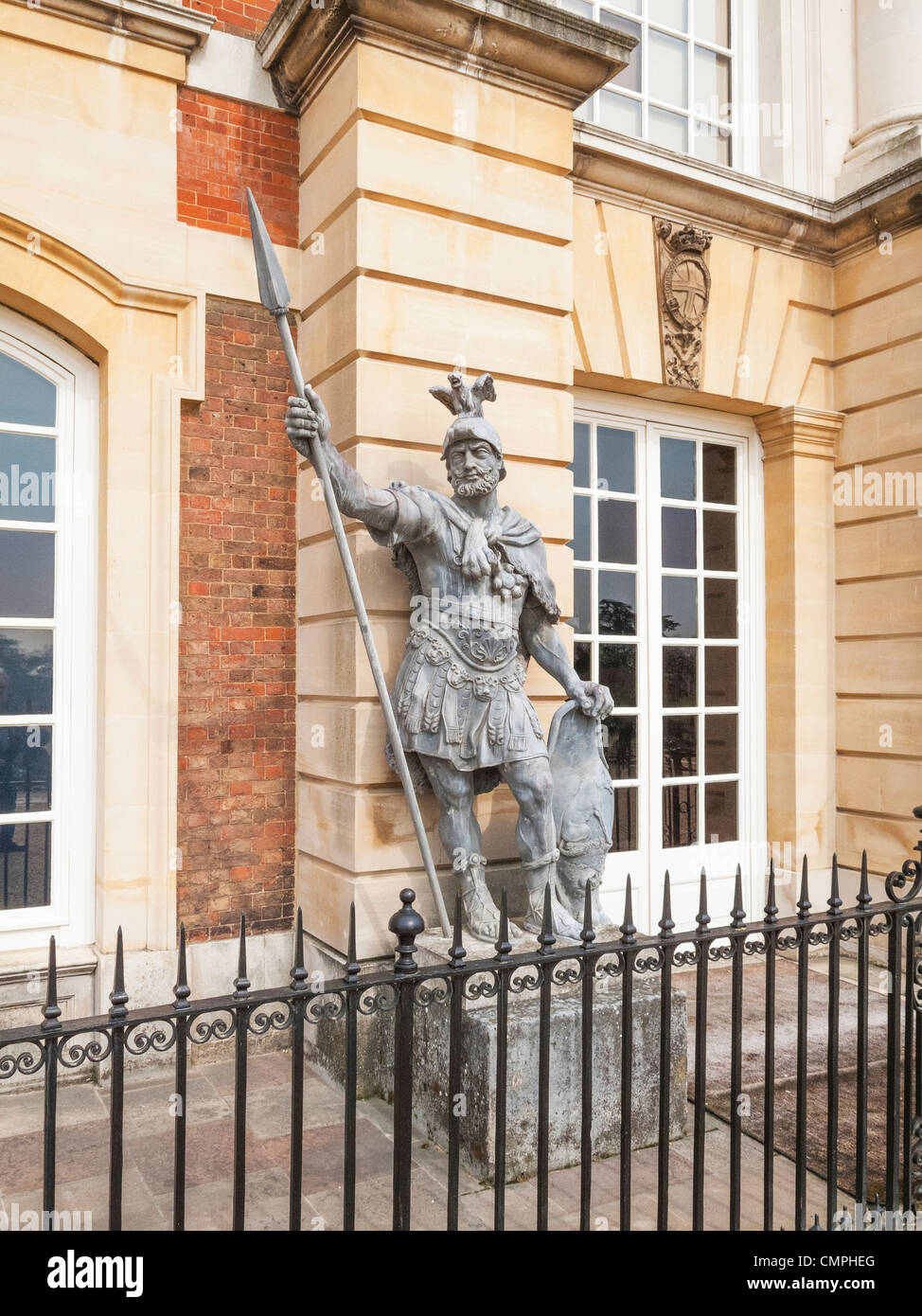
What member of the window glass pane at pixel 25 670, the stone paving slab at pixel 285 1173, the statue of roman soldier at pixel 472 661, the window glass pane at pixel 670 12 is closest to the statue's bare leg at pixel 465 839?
the statue of roman soldier at pixel 472 661

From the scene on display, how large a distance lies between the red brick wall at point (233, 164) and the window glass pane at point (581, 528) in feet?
7.77

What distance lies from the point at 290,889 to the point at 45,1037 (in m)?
3.15

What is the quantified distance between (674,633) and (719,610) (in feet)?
1.61

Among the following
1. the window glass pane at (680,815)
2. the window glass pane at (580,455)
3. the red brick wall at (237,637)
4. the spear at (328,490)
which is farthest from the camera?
the window glass pane at (680,815)

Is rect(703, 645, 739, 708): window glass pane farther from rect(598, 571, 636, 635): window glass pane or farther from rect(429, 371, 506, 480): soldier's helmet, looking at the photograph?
rect(429, 371, 506, 480): soldier's helmet

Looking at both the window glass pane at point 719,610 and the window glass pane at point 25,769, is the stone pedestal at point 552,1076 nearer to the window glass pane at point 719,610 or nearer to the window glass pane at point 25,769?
the window glass pane at point 25,769

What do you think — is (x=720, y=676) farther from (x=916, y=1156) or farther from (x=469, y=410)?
(x=916, y=1156)

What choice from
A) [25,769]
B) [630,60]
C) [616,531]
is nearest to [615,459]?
[616,531]

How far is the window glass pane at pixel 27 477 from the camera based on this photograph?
480cm

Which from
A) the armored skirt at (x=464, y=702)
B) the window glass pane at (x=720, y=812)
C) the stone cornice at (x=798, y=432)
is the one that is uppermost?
the stone cornice at (x=798, y=432)

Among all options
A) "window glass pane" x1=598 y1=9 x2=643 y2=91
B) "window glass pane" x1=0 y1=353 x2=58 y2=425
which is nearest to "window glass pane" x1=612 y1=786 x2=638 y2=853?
"window glass pane" x1=0 y1=353 x2=58 y2=425

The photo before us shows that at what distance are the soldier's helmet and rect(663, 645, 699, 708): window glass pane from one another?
2.69m
